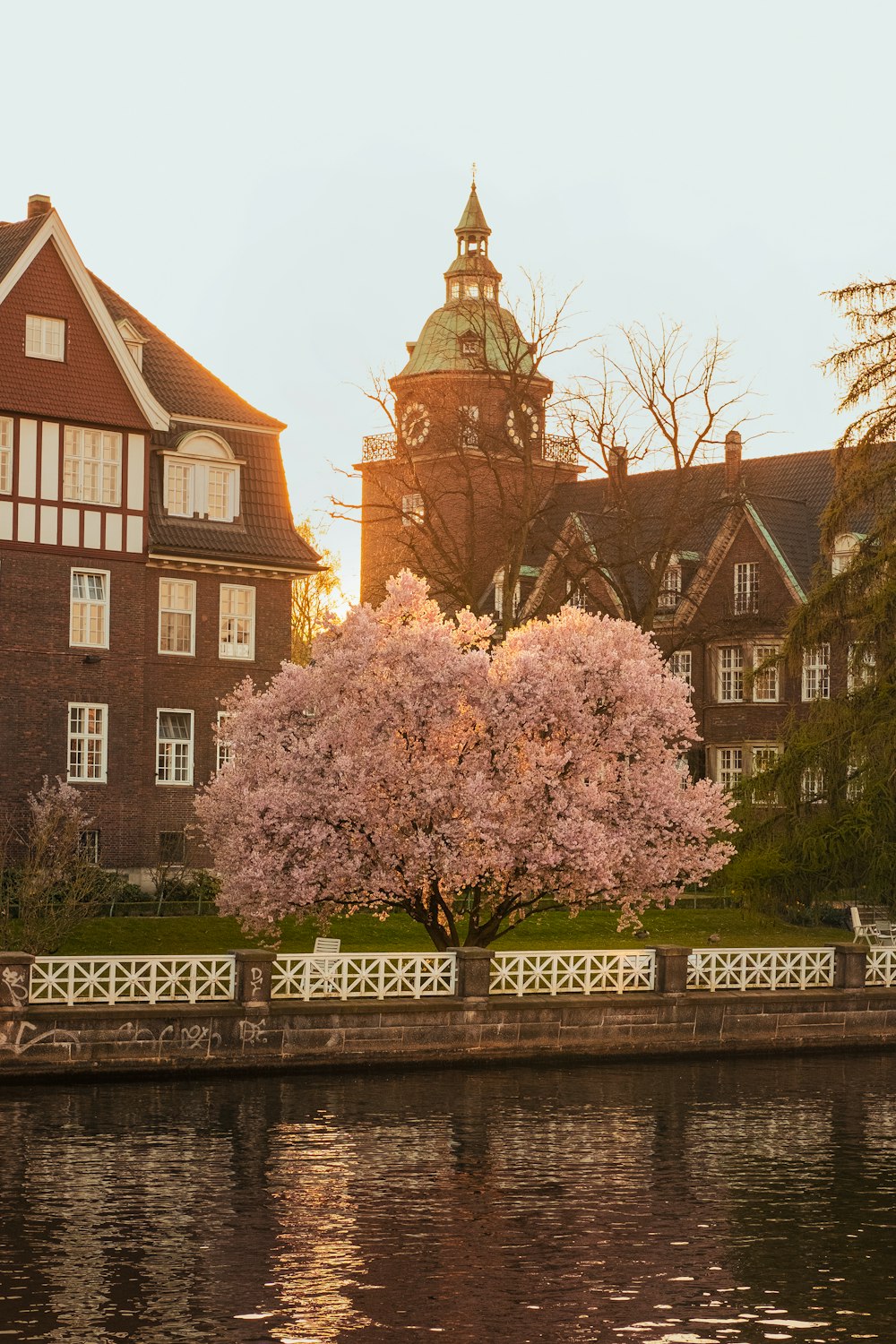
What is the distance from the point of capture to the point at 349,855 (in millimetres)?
36375

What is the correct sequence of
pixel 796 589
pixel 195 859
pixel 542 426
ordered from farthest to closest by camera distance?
pixel 796 589
pixel 542 426
pixel 195 859

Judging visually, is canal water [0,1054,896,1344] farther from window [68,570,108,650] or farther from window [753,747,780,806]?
window [68,570,108,650]

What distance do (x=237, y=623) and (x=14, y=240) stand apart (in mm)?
11154

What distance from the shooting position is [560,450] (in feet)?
219

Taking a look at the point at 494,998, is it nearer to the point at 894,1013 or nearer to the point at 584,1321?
the point at 894,1013

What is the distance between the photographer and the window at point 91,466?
1869 inches

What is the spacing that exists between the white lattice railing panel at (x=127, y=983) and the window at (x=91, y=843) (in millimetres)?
14928

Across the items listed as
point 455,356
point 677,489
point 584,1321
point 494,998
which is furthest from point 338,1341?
point 455,356

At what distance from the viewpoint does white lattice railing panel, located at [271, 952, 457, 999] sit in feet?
104

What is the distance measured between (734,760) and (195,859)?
23.3 meters

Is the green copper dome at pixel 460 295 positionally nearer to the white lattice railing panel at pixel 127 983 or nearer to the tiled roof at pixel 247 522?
the tiled roof at pixel 247 522

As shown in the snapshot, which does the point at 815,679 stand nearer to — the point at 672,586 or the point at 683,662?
the point at 683,662

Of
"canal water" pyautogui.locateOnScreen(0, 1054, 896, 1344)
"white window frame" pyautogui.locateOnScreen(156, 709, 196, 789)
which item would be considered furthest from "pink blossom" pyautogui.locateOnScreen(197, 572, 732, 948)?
"white window frame" pyautogui.locateOnScreen(156, 709, 196, 789)

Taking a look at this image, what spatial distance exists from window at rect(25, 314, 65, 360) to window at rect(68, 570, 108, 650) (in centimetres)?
521
